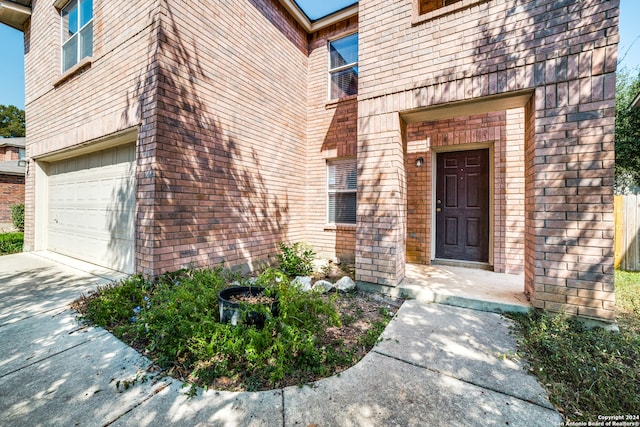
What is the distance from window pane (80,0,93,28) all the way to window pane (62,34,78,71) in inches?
13.1

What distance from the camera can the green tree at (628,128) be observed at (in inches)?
429

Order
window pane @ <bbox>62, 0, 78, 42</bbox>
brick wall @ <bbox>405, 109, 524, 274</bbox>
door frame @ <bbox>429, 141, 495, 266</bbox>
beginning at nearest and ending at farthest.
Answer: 1. brick wall @ <bbox>405, 109, 524, 274</bbox>
2. door frame @ <bbox>429, 141, 495, 266</bbox>
3. window pane @ <bbox>62, 0, 78, 42</bbox>

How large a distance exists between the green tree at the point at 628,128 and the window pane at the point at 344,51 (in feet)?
37.3

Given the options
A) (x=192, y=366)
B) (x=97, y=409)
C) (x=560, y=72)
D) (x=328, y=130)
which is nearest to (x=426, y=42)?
(x=560, y=72)

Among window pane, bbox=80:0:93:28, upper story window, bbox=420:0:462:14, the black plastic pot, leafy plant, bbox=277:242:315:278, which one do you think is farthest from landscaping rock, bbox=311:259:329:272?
window pane, bbox=80:0:93:28

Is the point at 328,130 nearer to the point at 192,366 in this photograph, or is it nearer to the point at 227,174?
the point at 227,174

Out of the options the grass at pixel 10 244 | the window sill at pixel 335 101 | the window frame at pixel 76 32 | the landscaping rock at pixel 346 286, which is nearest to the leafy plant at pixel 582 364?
the landscaping rock at pixel 346 286

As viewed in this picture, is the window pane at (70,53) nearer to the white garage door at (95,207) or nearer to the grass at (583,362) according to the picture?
the white garage door at (95,207)

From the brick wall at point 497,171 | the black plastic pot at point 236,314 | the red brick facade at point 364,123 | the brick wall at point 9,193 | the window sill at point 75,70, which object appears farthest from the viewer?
the brick wall at point 9,193

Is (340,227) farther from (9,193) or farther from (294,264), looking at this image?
(9,193)

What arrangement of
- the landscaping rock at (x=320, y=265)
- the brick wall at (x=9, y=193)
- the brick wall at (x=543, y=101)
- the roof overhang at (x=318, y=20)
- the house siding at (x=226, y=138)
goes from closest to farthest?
1. the brick wall at (x=543, y=101)
2. the house siding at (x=226, y=138)
3. the landscaping rock at (x=320, y=265)
4. the roof overhang at (x=318, y=20)
5. the brick wall at (x=9, y=193)

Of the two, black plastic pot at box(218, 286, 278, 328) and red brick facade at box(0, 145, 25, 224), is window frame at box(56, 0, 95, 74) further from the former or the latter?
red brick facade at box(0, 145, 25, 224)

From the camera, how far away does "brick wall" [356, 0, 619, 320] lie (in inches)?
113

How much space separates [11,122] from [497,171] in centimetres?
5017
